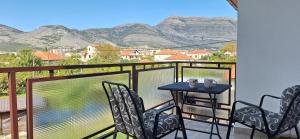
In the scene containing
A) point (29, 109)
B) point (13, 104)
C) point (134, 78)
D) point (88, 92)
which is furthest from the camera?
point (134, 78)

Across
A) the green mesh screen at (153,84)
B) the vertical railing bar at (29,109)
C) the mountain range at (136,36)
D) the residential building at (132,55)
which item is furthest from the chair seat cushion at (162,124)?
the mountain range at (136,36)

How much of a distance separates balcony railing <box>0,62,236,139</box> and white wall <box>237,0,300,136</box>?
59 cm

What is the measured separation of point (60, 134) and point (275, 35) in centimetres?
267

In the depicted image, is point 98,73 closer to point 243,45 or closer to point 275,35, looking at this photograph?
point 243,45

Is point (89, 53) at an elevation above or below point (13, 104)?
above

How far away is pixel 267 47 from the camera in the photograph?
10.1ft

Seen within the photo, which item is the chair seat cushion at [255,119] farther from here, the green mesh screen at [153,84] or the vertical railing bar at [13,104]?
the vertical railing bar at [13,104]

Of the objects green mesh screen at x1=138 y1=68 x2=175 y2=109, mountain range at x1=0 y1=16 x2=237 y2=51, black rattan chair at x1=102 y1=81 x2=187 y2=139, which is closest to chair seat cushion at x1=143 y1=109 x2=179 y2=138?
black rattan chair at x1=102 y1=81 x2=187 y2=139

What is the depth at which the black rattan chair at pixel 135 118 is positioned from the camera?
6.95ft

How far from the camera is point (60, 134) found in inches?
96.2

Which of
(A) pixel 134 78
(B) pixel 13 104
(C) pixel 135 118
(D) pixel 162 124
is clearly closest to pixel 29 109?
(B) pixel 13 104

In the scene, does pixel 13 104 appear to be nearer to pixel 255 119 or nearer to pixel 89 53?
pixel 255 119

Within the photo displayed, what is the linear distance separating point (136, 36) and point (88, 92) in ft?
41.3

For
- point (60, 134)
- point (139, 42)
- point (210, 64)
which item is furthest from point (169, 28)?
point (60, 134)
